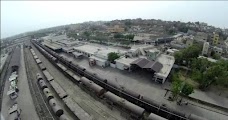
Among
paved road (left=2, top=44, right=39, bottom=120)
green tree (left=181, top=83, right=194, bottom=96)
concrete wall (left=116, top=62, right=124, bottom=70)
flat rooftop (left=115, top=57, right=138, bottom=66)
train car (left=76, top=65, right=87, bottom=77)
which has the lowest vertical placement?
paved road (left=2, top=44, right=39, bottom=120)

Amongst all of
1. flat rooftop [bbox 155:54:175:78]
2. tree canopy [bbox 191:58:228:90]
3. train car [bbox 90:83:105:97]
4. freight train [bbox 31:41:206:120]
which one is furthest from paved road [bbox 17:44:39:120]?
tree canopy [bbox 191:58:228:90]

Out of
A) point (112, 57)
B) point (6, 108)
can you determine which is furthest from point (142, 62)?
point (6, 108)

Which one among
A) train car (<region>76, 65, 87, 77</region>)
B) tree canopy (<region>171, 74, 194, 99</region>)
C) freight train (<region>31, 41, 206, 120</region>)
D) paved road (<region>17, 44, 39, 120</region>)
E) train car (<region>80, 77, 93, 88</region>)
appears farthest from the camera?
train car (<region>76, 65, 87, 77</region>)

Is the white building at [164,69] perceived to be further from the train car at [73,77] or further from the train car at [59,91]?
the train car at [59,91]

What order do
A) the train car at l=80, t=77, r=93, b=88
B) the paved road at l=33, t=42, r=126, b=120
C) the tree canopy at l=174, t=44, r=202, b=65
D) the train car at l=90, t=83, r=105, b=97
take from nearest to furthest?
the paved road at l=33, t=42, r=126, b=120 < the train car at l=90, t=83, r=105, b=97 < the train car at l=80, t=77, r=93, b=88 < the tree canopy at l=174, t=44, r=202, b=65

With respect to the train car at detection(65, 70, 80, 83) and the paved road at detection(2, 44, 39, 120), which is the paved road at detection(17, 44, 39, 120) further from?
the train car at detection(65, 70, 80, 83)

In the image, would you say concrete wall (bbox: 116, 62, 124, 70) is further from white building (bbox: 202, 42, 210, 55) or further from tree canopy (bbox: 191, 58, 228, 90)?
white building (bbox: 202, 42, 210, 55)

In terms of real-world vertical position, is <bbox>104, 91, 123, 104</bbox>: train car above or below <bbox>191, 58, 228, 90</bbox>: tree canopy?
below

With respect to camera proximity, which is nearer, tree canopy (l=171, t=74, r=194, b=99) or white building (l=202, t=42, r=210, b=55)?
tree canopy (l=171, t=74, r=194, b=99)

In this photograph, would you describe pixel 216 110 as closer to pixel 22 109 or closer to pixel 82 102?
pixel 82 102
